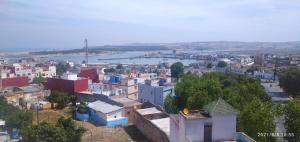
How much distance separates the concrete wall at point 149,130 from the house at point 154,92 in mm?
3956

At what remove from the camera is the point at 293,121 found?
7.95 metres

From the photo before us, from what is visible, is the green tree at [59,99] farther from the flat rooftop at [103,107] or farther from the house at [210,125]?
the house at [210,125]

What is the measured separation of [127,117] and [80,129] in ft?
14.9

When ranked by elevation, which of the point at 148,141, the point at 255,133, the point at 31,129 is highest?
the point at 255,133

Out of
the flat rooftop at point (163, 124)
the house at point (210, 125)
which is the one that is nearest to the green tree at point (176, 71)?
the flat rooftop at point (163, 124)

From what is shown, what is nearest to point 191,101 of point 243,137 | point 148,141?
point 148,141

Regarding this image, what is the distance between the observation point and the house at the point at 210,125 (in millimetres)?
6547

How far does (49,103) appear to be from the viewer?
59.9ft

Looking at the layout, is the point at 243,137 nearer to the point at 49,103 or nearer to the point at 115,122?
the point at 115,122

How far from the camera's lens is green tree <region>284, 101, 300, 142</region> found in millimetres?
7820

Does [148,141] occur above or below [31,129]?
below

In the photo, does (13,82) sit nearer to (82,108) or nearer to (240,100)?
(82,108)

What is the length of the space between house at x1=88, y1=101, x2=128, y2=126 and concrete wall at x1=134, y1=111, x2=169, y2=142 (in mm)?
958

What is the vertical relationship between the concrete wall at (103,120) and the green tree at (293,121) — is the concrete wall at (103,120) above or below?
below
